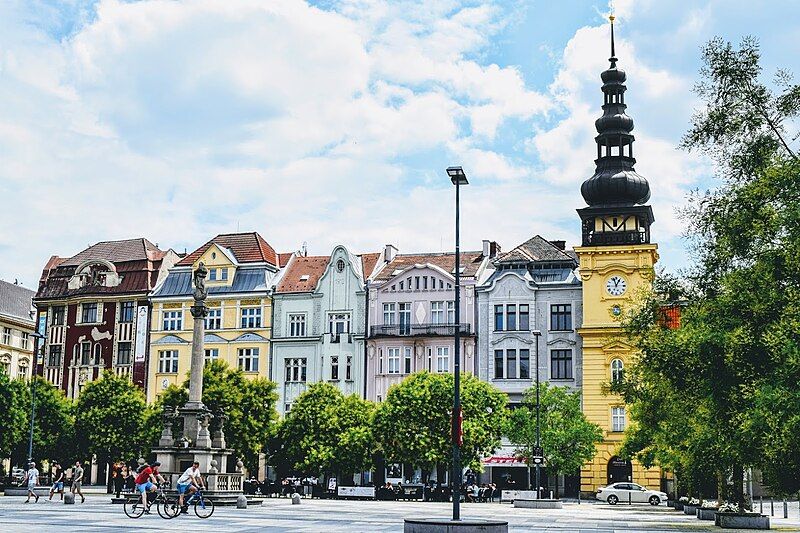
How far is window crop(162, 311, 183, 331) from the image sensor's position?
7656cm

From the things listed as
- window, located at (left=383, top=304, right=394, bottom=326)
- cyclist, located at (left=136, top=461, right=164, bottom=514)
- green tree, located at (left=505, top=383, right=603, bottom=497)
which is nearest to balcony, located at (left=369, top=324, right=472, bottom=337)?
window, located at (left=383, top=304, right=394, bottom=326)

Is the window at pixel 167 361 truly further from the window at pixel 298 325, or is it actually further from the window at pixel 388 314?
the window at pixel 388 314

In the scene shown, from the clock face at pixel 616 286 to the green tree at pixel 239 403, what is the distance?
23811mm

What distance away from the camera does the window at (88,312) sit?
78375 millimetres

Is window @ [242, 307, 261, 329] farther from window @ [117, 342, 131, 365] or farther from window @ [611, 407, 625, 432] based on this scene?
window @ [611, 407, 625, 432]

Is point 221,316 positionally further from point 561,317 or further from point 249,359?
point 561,317

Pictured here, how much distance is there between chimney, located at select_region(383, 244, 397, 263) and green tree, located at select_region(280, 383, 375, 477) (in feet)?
55.3

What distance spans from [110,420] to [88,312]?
653 inches

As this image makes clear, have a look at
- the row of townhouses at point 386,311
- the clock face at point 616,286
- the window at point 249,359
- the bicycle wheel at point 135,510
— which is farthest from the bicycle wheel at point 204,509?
the window at point 249,359

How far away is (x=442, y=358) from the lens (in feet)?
232

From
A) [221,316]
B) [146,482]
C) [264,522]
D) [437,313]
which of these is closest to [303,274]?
[221,316]

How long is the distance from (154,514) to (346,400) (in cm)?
2912

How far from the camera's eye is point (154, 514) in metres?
33.9

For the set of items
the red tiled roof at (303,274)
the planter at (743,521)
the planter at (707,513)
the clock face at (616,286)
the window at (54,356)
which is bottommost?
the planter at (707,513)
